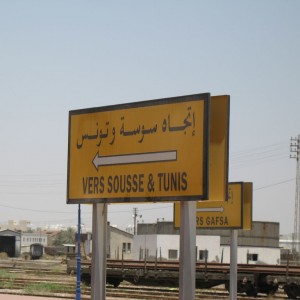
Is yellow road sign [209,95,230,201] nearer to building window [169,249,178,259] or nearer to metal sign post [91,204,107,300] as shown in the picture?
metal sign post [91,204,107,300]

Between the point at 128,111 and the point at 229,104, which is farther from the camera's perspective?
the point at 128,111

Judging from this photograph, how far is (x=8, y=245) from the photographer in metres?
83.5

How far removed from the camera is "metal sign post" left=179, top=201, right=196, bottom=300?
1081 cm

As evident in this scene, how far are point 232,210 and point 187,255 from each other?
867 cm

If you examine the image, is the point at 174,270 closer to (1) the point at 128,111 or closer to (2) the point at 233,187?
(2) the point at 233,187

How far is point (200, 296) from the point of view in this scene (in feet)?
88.3

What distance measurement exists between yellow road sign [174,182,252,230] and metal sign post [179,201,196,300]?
807 centimetres

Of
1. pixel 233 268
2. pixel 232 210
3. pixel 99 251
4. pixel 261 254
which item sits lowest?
pixel 261 254

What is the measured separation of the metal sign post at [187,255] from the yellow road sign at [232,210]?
26.5 feet

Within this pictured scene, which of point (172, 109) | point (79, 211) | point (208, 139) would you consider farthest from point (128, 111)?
point (79, 211)

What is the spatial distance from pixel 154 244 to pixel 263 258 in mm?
10068

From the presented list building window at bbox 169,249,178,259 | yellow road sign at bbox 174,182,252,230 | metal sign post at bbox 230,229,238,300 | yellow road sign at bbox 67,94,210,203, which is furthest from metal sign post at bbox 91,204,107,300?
building window at bbox 169,249,178,259

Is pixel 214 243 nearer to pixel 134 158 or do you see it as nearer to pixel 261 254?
pixel 261 254

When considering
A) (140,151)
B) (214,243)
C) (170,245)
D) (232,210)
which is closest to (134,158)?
(140,151)
